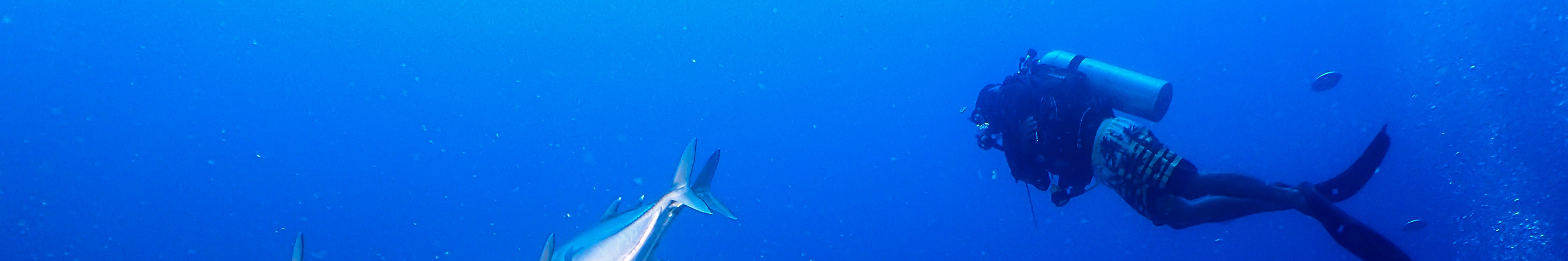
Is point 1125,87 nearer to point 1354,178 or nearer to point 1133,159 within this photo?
point 1133,159

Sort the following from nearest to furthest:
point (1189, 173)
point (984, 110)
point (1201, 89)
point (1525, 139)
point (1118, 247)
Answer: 1. point (1189, 173)
2. point (984, 110)
3. point (1525, 139)
4. point (1118, 247)
5. point (1201, 89)

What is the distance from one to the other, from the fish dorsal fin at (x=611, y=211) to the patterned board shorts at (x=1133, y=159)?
2.78m

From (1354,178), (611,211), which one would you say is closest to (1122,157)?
(1354,178)

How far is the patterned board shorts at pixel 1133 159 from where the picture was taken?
3773mm

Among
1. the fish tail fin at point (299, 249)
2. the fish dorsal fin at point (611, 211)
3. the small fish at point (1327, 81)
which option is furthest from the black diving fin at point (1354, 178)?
the fish tail fin at point (299, 249)

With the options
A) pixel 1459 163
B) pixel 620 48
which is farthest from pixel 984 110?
pixel 620 48

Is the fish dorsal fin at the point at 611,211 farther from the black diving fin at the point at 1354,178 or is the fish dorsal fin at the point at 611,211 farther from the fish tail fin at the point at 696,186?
the black diving fin at the point at 1354,178

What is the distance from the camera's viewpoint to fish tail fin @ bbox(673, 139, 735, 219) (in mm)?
4348

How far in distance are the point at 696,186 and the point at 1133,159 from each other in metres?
2.58

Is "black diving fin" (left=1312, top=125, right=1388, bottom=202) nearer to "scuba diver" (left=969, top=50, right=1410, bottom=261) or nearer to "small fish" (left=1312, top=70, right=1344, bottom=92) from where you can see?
"scuba diver" (left=969, top=50, right=1410, bottom=261)

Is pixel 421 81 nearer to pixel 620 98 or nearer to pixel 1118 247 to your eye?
pixel 620 98

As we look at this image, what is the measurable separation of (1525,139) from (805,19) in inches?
871

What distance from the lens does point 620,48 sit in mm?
27031

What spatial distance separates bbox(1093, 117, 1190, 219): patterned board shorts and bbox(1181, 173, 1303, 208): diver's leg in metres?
0.27
